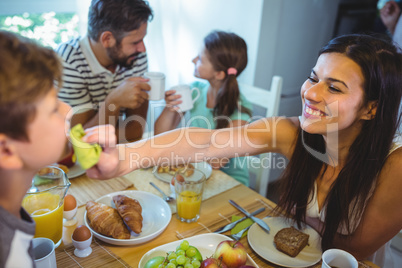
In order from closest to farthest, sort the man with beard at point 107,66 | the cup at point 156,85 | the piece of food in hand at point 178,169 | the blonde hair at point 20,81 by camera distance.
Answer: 1. the blonde hair at point 20,81
2. the piece of food in hand at point 178,169
3. the cup at point 156,85
4. the man with beard at point 107,66

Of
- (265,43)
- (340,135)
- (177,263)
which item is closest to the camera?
(177,263)

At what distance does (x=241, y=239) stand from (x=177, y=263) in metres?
0.28

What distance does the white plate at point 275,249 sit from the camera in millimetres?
989

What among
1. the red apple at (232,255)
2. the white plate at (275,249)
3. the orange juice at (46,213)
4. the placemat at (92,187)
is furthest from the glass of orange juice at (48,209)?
the white plate at (275,249)

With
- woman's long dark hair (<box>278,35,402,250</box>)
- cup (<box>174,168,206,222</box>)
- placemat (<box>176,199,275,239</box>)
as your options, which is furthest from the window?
woman's long dark hair (<box>278,35,402,250</box>)

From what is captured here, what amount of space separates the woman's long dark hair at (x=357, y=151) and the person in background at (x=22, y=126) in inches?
32.9

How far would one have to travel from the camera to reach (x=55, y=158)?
601 mm

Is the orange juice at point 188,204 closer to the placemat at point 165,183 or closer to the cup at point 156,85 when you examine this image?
the placemat at point 165,183

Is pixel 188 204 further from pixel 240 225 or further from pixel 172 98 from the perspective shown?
pixel 172 98

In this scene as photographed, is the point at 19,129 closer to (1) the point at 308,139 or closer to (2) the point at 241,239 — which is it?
(2) the point at 241,239

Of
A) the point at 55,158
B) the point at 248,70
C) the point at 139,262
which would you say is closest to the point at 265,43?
the point at 248,70

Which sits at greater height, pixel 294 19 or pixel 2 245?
pixel 294 19

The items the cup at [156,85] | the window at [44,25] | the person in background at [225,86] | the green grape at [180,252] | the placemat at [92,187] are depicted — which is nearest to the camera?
the green grape at [180,252]

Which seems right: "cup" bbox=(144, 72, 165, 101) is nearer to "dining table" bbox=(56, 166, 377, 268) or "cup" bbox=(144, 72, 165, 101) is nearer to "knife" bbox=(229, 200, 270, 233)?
"dining table" bbox=(56, 166, 377, 268)
